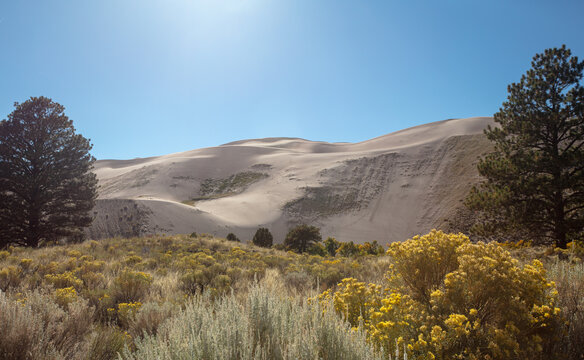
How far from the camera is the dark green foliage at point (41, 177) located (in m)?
15.5

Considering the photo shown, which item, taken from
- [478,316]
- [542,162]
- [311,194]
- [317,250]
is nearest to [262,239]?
[317,250]

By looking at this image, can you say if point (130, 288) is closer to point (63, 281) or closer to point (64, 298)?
point (64, 298)

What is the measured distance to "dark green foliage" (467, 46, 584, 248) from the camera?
34.8ft

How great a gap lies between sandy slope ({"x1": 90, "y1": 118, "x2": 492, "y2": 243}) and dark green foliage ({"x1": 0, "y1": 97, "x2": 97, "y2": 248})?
7.94m

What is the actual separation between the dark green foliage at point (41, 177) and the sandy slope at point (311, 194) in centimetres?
794

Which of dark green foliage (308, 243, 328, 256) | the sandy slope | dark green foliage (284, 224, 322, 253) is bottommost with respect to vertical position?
dark green foliage (308, 243, 328, 256)

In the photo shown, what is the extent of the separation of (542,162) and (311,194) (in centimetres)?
2752

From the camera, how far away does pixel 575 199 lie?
35.7ft

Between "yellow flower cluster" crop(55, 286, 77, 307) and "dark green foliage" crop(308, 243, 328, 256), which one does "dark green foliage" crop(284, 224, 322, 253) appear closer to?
"dark green foliage" crop(308, 243, 328, 256)

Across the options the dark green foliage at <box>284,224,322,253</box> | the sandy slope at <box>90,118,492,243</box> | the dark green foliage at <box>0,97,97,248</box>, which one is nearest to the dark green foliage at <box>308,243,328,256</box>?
the dark green foliage at <box>284,224,322,253</box>

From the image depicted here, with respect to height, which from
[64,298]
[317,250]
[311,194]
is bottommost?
[317,250]

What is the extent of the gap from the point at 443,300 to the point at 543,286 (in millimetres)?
914

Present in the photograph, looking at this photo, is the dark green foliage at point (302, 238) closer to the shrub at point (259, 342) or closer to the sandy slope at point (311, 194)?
the sandy slope at point (311, 194)

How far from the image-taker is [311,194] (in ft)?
122
